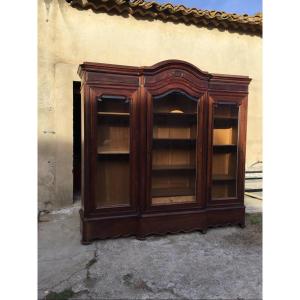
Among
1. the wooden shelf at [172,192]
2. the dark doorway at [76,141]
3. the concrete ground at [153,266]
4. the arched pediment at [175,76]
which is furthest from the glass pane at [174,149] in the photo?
the dark doorway at [76,141]

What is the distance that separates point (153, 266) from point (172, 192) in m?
0.94

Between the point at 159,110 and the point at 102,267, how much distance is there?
1.48 meters

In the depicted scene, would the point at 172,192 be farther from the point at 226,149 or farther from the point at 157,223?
the point at 226,149

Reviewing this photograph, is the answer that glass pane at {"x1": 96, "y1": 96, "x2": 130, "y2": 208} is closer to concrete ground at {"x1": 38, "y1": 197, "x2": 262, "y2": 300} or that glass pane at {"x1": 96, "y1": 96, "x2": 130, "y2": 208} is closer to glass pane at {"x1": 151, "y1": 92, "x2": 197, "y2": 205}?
glass pane at {"x1": 151, "y1": 92, "x2": 197, "y2": 205}

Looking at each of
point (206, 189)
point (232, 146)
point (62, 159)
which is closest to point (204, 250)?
point (206, 189)

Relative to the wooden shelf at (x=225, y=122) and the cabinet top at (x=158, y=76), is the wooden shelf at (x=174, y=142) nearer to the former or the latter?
the wooden shelf at (x=225, y=122)

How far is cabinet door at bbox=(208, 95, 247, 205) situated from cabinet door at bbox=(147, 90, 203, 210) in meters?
→ 0.16

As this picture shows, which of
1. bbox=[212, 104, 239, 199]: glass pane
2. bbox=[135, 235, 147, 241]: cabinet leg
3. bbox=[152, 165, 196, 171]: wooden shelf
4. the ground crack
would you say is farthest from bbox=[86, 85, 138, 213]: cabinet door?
bbox=[212, 104, 239, 199]: glass pane

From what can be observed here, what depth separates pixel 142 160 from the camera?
2.53 m

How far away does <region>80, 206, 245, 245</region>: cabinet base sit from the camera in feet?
7.91

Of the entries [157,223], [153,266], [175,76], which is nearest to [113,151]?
[157,223]

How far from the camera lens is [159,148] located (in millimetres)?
2832

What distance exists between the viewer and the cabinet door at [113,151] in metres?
2.44
